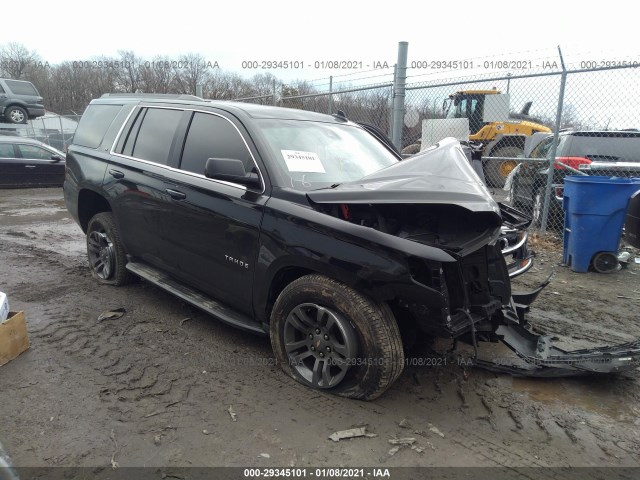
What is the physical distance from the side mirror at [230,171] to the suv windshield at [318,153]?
0.69 feet

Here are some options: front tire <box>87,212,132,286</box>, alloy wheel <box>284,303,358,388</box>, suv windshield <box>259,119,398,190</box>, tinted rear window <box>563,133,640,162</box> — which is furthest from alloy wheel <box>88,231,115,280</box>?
tinted rear window <box>563,133,640,162</box>

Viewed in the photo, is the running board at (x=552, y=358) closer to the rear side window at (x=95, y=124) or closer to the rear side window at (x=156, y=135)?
the rear side window at (x=156, y=135)

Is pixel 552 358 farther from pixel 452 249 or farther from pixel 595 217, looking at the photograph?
pixel 595 217

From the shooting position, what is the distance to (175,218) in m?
3.74

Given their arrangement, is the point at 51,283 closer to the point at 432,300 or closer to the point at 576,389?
the point at 432,300

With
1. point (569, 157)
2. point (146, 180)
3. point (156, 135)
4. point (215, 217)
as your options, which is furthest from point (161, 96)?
point (569, 157)

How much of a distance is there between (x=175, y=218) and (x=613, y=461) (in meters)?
3.32

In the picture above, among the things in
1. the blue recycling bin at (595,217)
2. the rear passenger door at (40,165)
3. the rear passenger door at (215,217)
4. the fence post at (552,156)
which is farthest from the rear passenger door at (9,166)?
the blue recycling bin at (595,217)

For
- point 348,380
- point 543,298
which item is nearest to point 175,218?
point 348,380

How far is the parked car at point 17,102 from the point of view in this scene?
1856 centimetres

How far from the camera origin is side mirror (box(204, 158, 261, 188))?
304cm

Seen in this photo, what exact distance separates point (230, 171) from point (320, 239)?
801 millimetres

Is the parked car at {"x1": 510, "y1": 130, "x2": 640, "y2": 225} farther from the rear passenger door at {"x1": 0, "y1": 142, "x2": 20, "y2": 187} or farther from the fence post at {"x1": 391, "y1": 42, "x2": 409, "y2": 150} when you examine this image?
the rear passenger door at {"x1": 0, "y1": 142, "x2": 20, "y2": 187}

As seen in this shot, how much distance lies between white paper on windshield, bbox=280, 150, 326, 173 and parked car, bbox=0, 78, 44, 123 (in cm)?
2001
